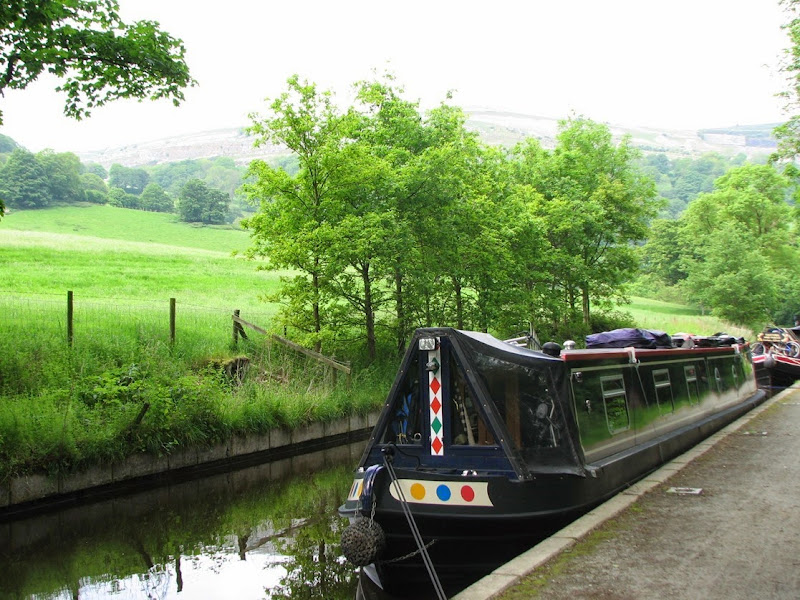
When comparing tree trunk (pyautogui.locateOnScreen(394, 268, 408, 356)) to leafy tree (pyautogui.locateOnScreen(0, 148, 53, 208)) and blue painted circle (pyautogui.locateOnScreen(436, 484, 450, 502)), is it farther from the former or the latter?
leafy tree (pyautogui.locateOnScreen(0, 148, 53, 208))

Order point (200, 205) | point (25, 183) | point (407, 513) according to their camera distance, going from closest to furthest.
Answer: point (407, 513) < point (25, 183) < point (200, 205)

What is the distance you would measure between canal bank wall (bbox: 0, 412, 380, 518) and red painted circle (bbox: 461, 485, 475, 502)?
6.89 metres

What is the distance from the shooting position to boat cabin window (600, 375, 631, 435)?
9273mm

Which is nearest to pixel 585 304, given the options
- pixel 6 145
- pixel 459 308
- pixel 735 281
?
pixel 459 308

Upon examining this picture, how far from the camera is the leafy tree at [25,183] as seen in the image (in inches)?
2638

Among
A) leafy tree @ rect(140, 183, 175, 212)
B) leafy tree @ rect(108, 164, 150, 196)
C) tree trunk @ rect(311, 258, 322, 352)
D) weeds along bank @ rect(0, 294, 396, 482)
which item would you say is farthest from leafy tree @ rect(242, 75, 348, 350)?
leafy tree @ rect(108, 164, 150, 196)

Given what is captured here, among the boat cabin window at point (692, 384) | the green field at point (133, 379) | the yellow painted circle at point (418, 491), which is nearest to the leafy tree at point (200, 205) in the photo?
the green field at point (133, 379)

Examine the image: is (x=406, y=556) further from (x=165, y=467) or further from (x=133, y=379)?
(x=133, y=379)

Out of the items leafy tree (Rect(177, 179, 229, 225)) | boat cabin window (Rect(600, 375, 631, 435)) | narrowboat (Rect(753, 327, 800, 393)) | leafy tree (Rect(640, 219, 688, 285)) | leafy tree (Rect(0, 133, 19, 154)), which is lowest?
narrowboat (Rect(753, 327, 800, 393))

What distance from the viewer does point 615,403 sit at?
377 inches

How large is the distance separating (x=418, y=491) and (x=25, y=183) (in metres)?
71.3

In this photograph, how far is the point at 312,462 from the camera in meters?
14.9

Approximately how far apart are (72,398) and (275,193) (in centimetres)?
797

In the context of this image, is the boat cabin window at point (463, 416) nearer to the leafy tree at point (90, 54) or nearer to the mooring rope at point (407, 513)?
the mooring rope at point (407, 513)
